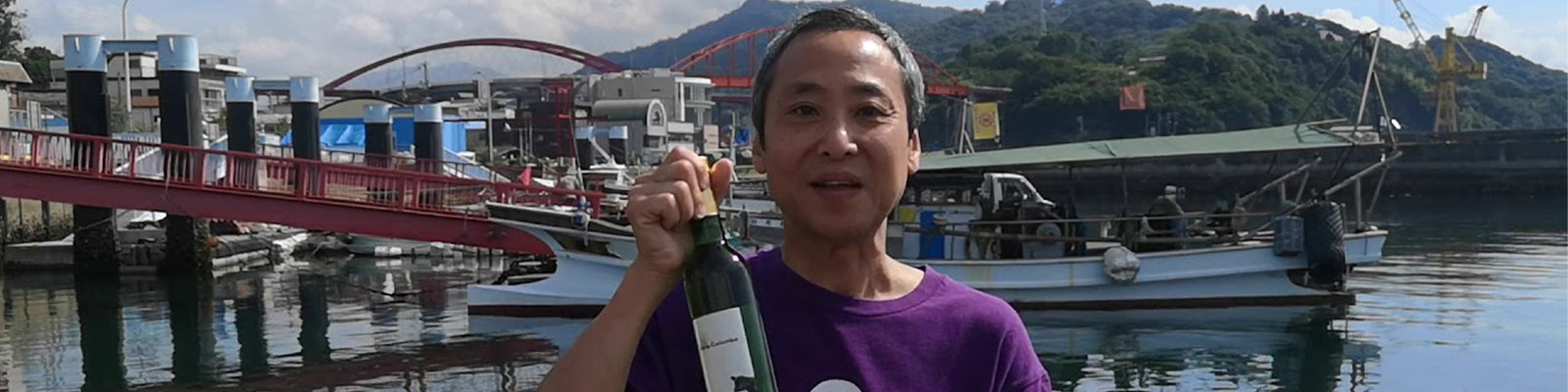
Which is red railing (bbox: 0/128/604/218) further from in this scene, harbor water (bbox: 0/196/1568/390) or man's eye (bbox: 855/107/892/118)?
man's eye (bbox: 855/107/892/118)

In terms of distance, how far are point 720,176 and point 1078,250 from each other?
20.1m

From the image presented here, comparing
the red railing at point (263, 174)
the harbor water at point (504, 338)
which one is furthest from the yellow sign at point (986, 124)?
the red railing at point (263, 174)

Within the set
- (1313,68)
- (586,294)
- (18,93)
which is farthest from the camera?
(1313,68)

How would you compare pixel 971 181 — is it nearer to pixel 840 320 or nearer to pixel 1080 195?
pixel 840 320

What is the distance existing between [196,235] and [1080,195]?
55441mm

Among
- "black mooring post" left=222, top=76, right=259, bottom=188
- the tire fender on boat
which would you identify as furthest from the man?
"black mooring post" left=222, top=76, right=259, bottom=188

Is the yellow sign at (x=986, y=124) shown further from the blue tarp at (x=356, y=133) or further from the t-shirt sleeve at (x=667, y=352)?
the t-shirt sleeve at (x=667, y=352)

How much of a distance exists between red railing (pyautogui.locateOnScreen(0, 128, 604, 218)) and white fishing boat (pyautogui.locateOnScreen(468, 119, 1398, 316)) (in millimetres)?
2381

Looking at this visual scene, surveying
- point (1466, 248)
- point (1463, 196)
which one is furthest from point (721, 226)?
point (1463, 196)

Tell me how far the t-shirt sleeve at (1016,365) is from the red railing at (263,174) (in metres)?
20.3

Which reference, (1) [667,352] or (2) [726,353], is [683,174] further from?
(1) [667,352]

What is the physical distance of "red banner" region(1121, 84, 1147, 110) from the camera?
102 m

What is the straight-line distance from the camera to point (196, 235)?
2958 centimetres

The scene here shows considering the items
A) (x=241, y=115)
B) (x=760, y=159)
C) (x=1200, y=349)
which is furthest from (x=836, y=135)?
(x=241, y=115)
